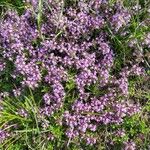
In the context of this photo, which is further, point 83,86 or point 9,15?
point 9,15

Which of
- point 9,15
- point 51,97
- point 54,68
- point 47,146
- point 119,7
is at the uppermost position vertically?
point 119,7

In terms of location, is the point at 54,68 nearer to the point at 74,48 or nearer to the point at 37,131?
the point at 74,48

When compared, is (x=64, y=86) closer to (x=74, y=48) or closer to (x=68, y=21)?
(x=74, y=48)

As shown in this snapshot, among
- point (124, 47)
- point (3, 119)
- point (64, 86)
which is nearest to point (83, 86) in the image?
point (64, 86)

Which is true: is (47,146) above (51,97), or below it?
below

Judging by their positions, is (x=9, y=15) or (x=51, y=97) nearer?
(x=51, y=97)

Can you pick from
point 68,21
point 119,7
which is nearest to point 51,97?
point 68,21
